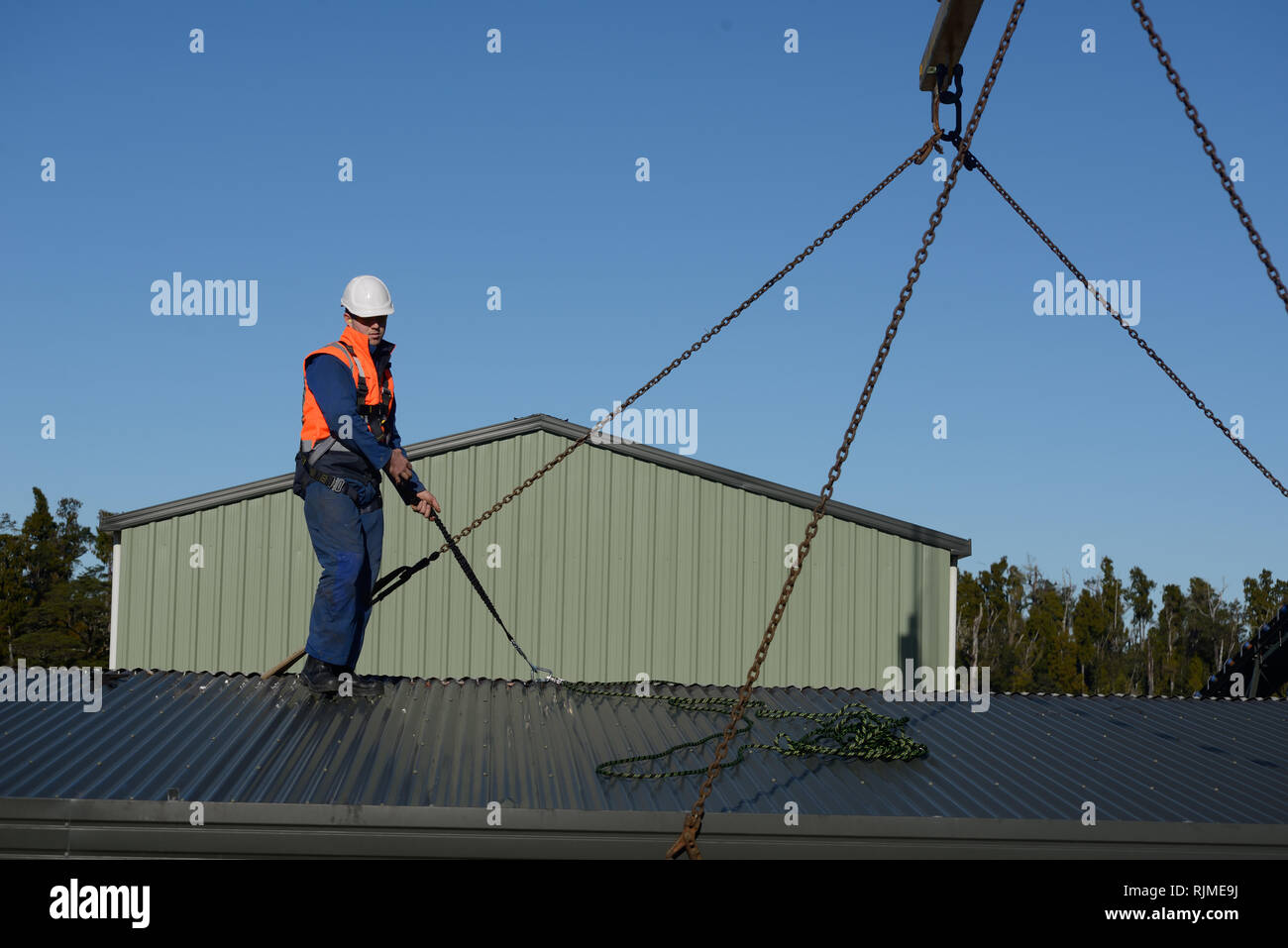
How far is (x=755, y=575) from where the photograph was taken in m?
16.8

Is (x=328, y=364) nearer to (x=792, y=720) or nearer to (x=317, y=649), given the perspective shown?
(x=317, y=649)

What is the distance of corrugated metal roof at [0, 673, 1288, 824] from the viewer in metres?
5.42

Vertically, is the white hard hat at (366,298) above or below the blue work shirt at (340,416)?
above

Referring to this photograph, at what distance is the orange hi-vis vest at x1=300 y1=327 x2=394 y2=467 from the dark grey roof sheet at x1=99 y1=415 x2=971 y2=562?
347 inches

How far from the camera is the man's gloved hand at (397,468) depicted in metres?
7.13

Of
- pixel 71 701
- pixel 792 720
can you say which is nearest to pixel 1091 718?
pixel 792 720

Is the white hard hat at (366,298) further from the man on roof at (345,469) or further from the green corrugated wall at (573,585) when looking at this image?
the green corrugated wall at (573,585)

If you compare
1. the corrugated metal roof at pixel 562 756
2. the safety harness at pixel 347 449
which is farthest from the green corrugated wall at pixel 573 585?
the safety harness at pixel 347 449

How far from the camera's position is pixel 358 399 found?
23.7 feet

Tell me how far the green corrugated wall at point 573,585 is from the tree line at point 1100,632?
33.1m

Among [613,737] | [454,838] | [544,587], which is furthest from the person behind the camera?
[544,587]

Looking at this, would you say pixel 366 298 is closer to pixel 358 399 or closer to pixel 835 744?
pixel 358 399
